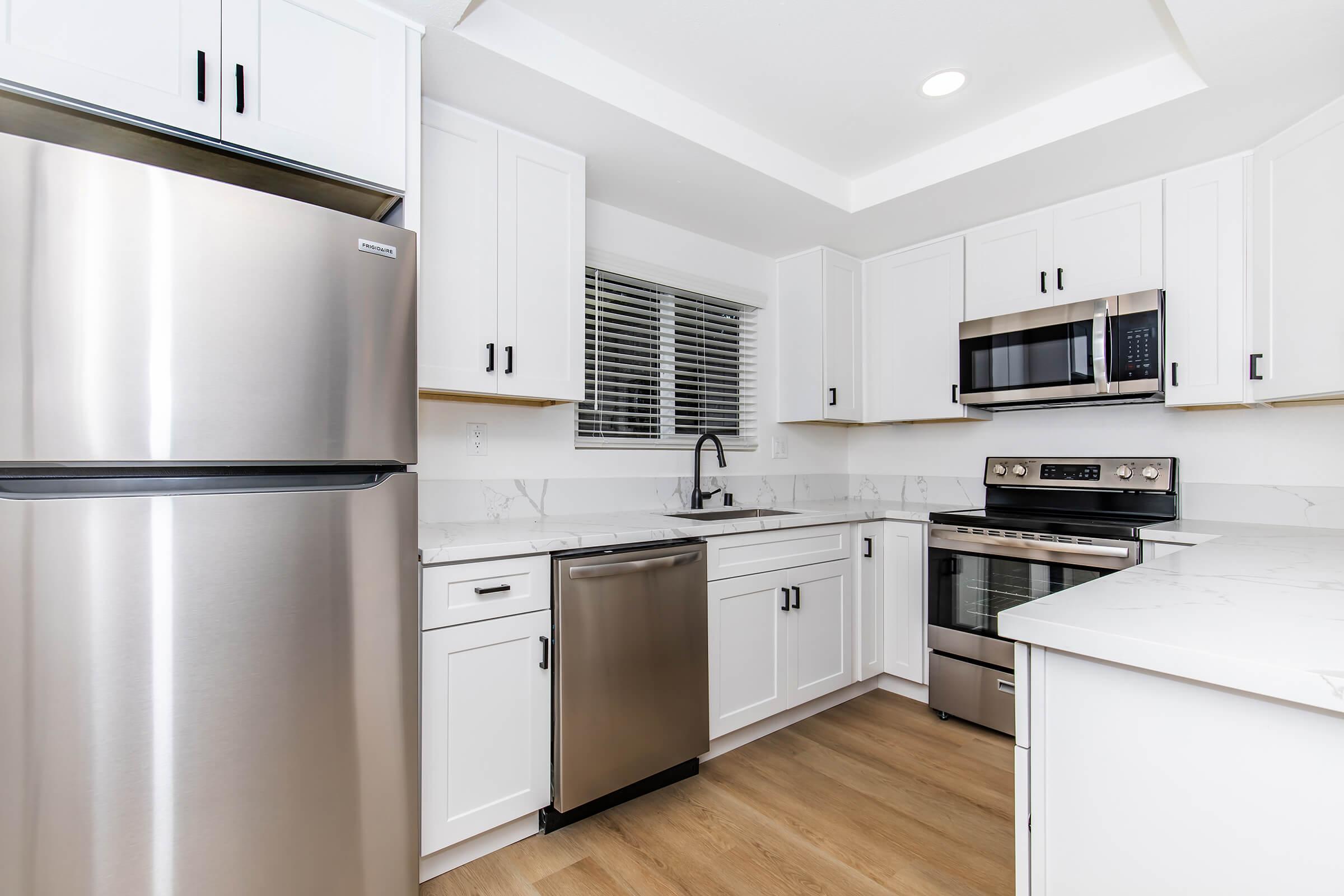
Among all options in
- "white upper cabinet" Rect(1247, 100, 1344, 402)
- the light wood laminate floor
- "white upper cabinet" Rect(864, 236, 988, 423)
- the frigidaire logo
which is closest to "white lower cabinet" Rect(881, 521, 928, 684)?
the light wood laminate floor

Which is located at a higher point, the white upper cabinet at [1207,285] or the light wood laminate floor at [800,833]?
the white upper cabinet at [1207,285]

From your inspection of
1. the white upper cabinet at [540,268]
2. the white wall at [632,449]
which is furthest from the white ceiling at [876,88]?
the white wall at [632,449]

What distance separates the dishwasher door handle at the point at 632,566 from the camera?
1.99 m

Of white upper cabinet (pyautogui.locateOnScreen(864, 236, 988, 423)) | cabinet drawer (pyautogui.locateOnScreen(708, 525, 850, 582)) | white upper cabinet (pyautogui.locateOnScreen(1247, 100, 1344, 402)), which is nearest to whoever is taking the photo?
white upper cabinet (pyautogui.locateOnScreen(1247, 100, 1344, 402))

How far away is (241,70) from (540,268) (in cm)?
99

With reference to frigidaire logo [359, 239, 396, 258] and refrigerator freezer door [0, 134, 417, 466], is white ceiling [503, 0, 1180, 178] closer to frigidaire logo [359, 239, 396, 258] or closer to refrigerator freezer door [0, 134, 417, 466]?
frigidaire logo [359, 239, 396, 258]

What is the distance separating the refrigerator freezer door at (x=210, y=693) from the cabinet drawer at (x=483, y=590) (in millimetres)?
212

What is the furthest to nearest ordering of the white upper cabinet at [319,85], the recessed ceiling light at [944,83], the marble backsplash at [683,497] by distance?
the marble backsplash at [683,497] < the recessed ceiling light at [944,83] < the white upper cabinet at [319,85]

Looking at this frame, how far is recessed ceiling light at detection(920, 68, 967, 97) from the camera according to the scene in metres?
2.15

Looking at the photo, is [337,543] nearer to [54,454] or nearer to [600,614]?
[54,454]

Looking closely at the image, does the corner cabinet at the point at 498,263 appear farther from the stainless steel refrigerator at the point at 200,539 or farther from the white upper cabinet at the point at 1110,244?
the white upper cabinet at the point at 1110,244

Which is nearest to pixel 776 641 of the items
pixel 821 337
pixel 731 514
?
pixel 731 514

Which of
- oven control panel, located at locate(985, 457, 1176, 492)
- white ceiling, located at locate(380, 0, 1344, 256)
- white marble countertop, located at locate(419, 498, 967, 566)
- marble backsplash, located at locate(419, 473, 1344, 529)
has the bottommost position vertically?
white marble countertop, located at locate(419, 498, 967, 566)

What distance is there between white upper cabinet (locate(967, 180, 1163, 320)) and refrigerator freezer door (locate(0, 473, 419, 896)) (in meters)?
2.78
